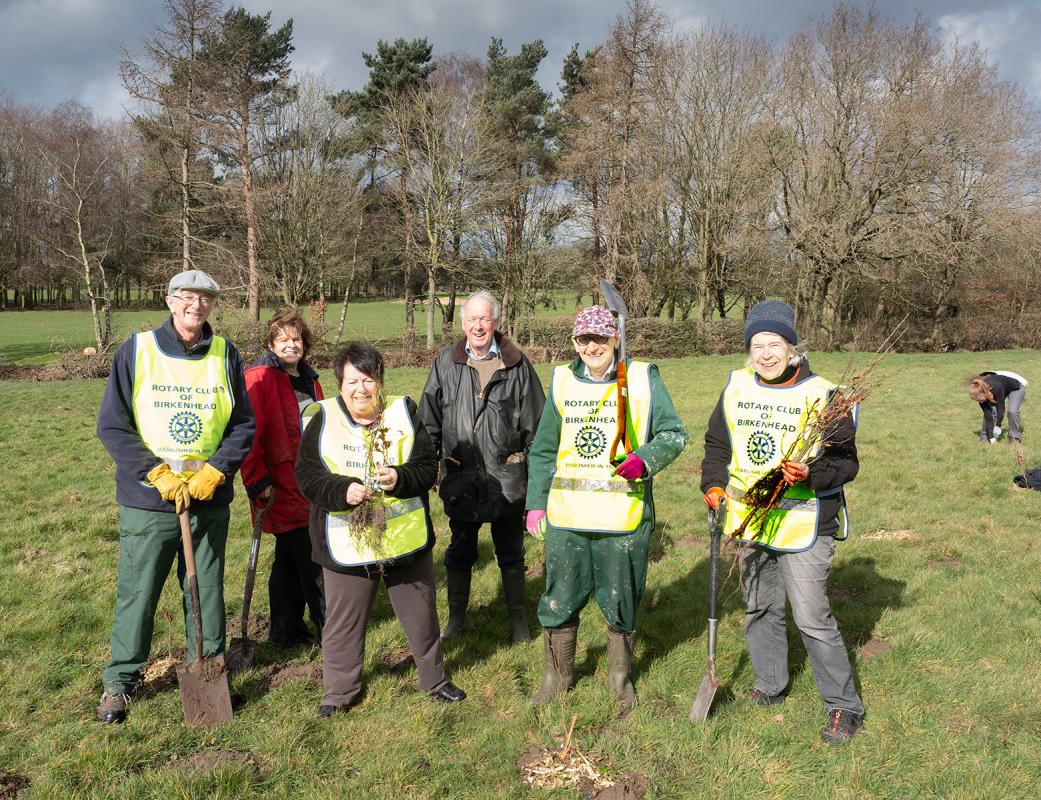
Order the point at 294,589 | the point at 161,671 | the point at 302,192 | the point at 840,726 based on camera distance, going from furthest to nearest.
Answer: the point at 302,192 → the point at 294,589 → the point at 161,671 → the point at 840,726

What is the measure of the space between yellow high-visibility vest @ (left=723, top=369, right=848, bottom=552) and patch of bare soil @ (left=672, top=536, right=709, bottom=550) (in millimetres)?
3076

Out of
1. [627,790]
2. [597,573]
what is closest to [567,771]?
[627,790]

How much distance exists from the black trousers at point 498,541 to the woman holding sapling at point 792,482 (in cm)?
148

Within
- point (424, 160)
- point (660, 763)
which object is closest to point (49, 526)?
point (660, 763)

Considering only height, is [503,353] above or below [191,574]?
above

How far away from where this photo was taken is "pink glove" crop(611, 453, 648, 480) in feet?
11.5

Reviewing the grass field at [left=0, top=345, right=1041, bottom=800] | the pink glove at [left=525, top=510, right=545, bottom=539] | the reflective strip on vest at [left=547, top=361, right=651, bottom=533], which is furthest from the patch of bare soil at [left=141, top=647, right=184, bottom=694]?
the reflective strip on vest at [left=547, top=361, right=651, bottom=533]

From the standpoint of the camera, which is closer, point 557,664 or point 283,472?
point 557,664

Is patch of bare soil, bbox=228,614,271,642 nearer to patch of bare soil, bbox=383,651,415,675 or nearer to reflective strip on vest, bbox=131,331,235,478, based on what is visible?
patch of bare soil, bbox=383,651,415,675

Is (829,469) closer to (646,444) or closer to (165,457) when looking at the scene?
Answer: (646,444)

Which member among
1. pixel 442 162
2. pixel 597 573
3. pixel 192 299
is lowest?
pixel 597 573

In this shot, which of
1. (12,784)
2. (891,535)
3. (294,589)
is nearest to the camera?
(12,784)

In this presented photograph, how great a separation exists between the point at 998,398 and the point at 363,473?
11.2m

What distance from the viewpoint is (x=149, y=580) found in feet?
12.1
